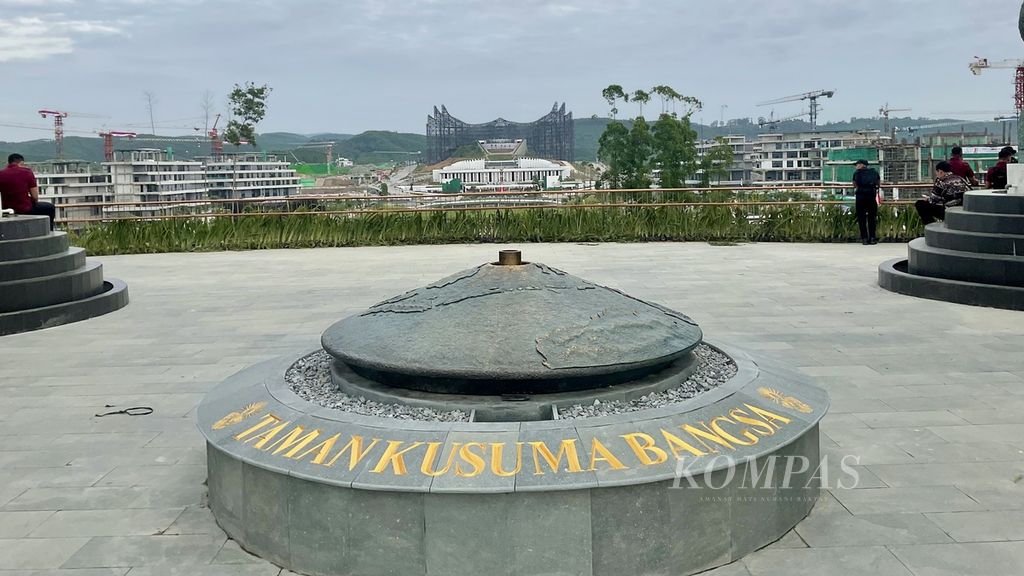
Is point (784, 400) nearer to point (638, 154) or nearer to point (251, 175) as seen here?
point (638, 154)

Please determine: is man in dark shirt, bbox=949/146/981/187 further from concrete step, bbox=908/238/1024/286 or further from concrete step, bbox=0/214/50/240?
concrete step, bbox=0/214/50/240

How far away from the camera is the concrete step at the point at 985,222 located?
9961mm

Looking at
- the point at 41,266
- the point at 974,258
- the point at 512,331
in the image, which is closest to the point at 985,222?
the point at 974,258

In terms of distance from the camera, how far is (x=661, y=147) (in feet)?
175

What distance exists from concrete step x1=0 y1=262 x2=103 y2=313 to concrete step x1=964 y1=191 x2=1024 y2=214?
10594 millimetres

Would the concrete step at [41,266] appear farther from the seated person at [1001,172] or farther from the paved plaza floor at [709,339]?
the seated person at [1001,172]

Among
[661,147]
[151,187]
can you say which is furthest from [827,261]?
[151,187]

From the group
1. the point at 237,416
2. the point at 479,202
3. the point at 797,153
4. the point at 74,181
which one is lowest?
the point at 237,416

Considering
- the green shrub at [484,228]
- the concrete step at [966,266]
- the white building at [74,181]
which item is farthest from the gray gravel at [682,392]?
the white building at [74,181]

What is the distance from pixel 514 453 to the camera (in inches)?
147

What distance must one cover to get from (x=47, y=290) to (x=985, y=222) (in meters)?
10.7

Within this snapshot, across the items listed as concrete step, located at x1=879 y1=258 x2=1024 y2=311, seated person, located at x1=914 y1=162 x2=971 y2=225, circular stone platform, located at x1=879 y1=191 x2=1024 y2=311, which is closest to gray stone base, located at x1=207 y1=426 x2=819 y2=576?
concrete step, located at x1=879 y1=258 x2=1024 y2=311

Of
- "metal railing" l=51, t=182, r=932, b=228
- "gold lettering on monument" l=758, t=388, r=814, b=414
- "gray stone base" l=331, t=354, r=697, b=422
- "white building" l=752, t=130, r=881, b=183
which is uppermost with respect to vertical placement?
"white building" l=752, t=130, r=881, b=183

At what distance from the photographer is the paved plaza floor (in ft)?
12.7
